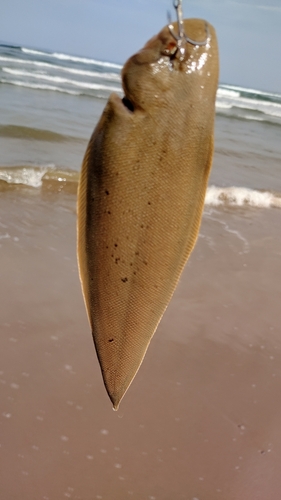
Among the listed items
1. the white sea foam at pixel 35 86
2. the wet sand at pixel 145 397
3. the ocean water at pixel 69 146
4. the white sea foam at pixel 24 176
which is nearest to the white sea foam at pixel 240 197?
the ocean water at pixel 69 146

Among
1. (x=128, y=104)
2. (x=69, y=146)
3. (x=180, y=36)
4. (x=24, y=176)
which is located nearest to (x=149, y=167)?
(x=128, y=104)

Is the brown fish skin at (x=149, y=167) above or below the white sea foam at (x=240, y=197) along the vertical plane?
above

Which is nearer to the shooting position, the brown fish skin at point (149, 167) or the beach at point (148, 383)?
the brown fish skin at point (149, 167)

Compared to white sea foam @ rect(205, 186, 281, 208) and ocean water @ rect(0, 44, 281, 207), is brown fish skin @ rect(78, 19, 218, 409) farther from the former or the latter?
white sea foam @ rect(205, 186, 281, 208)

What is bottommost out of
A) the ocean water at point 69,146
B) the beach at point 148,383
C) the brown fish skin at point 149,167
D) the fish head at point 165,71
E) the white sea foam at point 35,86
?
the white sea foam at point 35,86

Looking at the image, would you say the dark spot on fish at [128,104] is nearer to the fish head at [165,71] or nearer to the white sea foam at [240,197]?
the fish head at [165,71]

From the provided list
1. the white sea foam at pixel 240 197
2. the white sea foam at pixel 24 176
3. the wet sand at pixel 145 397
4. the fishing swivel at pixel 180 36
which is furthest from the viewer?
the white sea foam at pixel 240 197

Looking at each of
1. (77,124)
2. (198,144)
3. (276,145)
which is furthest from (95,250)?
(276,145)

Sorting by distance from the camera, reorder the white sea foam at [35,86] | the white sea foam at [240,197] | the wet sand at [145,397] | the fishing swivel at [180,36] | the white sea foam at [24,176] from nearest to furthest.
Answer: the fishing swivel at [180,36]
the wet sand at [145,397]
the white sea foam at [24,176]
the white sea foam at [240,197]
the white sea foam at [35,86]
